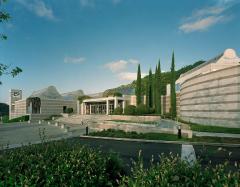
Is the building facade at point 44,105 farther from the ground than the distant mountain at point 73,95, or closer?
closer

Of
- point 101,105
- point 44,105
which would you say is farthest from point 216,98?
point 44,105

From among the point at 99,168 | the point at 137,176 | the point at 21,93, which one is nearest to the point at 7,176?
the point at 99,168

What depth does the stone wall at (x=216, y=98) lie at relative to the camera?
2664cm

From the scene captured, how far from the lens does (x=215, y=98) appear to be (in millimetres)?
29562

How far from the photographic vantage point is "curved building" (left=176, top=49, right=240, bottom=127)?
26.7 m

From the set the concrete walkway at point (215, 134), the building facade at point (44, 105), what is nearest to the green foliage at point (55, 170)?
the concrete walkway at point (215, 134)

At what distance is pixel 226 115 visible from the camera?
27609 millimetres

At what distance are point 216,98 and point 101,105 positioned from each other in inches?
1485

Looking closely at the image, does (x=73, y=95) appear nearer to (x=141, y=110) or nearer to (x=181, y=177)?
(x=141, y=110)

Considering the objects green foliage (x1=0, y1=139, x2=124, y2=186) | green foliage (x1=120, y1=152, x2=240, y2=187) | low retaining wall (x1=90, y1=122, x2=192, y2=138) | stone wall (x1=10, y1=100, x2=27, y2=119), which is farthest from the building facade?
green foliage (x1=120, y1=152, x2=240, y2=187)

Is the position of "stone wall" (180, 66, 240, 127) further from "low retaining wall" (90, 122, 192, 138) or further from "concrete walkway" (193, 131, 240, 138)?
"low retaining wall" (90, 122, 192, 138)

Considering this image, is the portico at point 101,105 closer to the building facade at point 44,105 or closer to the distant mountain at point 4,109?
the building facade at point 44,105

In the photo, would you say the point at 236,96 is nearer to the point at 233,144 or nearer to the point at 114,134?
the point at 233,144

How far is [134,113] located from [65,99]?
39.1 metres
